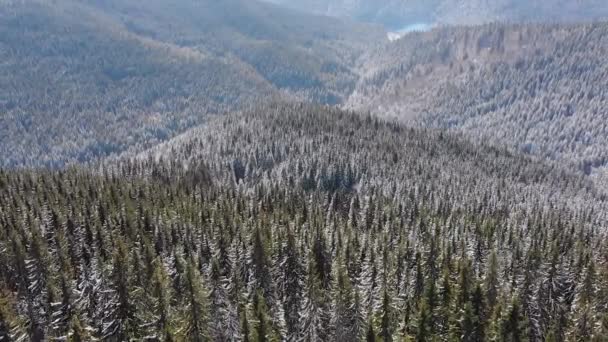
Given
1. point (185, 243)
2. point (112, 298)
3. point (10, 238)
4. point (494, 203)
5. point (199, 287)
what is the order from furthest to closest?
point (494, 203)
point (185, 243)
point (10, 238)
point (112, 298)
point (199, 287)

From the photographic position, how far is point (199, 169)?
18488 cm

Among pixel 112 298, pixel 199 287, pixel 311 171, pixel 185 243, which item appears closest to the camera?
pixel 199 287

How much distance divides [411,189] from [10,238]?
11906 cm

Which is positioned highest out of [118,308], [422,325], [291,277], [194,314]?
[194,314]

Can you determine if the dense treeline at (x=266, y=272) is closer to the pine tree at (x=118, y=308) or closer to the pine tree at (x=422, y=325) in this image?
the pine tree at (x=118, y=308)

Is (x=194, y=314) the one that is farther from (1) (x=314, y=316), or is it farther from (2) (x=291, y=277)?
(2) (x=291, y=277)

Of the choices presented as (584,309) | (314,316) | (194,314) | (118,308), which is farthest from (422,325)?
(118,308)

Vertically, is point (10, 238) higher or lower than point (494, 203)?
higher

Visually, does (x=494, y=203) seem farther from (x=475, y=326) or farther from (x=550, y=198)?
(x=475, y=326)

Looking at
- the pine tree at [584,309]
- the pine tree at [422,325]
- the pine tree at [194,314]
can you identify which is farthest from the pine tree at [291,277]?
the pine tree at [584,309]

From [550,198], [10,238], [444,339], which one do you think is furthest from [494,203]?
[10,238]

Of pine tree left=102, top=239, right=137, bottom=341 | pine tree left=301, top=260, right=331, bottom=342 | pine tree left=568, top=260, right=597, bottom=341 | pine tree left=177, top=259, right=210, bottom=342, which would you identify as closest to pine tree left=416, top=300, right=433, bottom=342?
pine tree left=301, top=260, right=331, bottom=342

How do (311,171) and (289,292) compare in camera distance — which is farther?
(311,171)

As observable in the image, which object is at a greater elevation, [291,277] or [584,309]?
[584,309]
